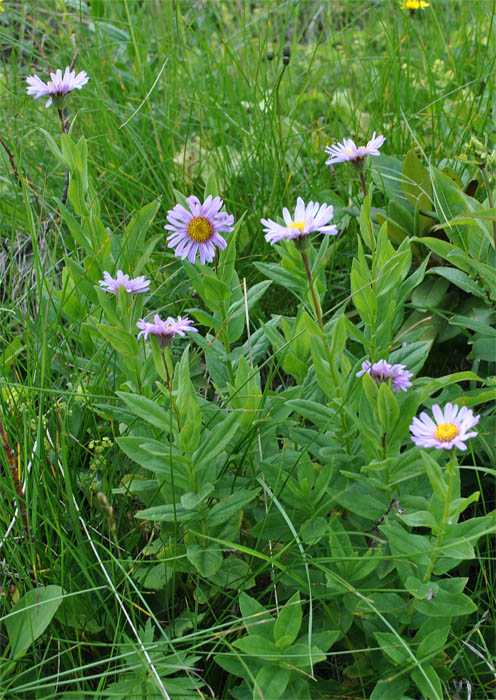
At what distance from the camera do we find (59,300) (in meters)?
1.52

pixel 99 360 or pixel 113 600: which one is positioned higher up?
pixel 99 360

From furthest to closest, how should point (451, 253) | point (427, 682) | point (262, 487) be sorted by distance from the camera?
point (451, 253) → point (262, 487) → point (427, 682)

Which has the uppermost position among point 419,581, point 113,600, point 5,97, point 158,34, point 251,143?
point 158,34

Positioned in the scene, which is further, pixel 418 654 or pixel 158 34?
pixel 158 34

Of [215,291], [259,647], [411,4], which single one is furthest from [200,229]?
[411,4]

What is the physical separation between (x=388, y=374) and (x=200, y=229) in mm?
397

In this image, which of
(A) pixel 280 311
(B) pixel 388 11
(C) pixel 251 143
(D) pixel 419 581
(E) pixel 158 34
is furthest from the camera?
(E) pixel 158 34

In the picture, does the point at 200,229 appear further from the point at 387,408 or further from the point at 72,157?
the point at 387,408

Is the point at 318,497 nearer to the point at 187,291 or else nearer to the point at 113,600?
the point at 113,600

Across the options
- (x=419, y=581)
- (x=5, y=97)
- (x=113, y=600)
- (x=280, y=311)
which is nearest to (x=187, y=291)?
(x=280, y=311)

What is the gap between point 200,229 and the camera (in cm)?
121

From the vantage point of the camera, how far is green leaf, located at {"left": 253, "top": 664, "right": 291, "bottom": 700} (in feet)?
3.36

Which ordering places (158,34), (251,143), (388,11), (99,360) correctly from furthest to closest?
(158,34) → (388,11) → (251,143) → (99,360)

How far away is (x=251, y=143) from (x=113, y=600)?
1322 millimetres
